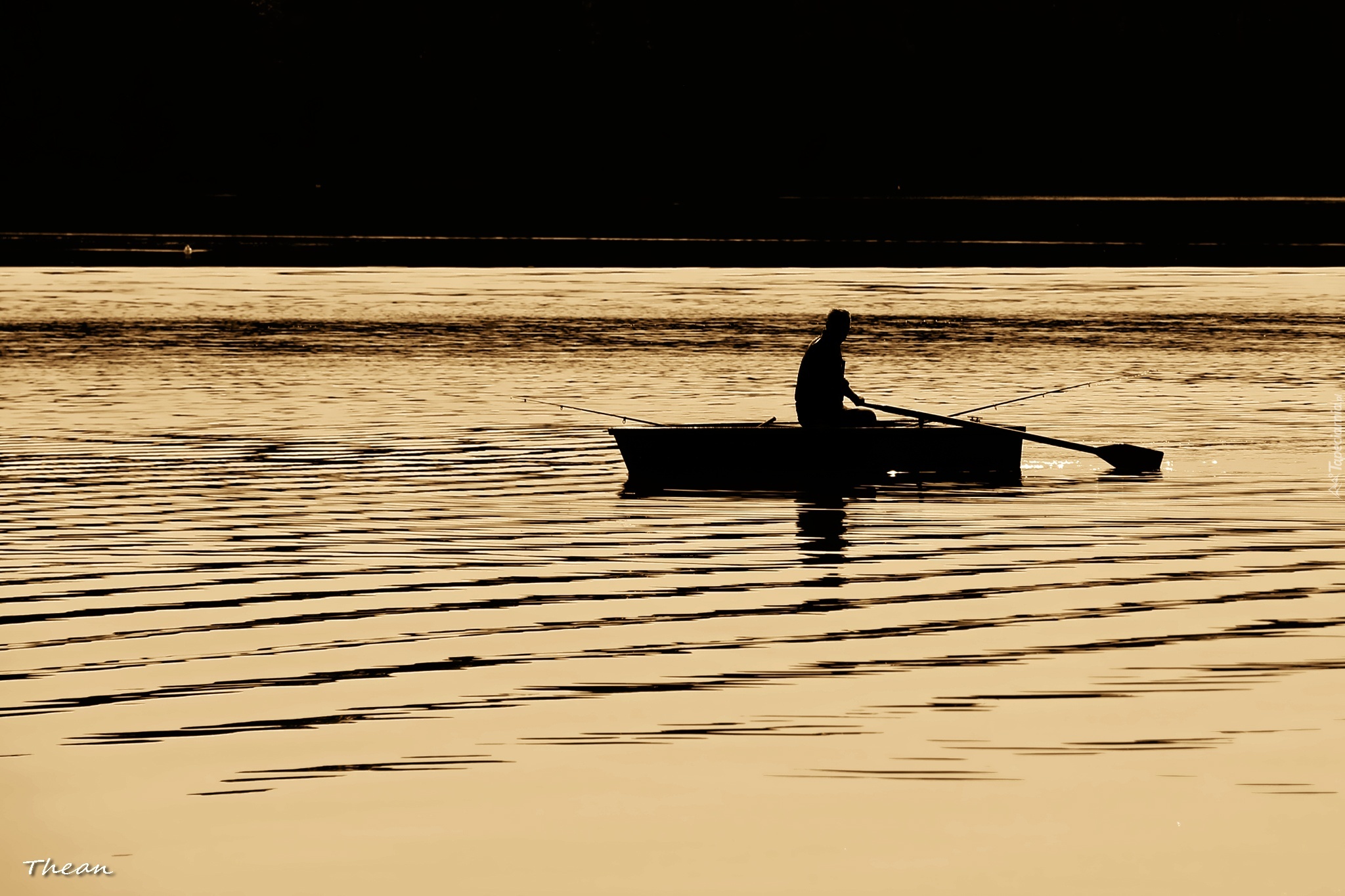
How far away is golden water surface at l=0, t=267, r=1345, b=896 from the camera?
9.78 m

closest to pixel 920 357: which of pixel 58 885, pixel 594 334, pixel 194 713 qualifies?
pixel 594 334

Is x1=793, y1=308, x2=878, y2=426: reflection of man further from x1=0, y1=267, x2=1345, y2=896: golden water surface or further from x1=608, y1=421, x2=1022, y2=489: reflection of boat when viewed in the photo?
x1=0, y1=267, x2=1345, y2=896: golden water surface

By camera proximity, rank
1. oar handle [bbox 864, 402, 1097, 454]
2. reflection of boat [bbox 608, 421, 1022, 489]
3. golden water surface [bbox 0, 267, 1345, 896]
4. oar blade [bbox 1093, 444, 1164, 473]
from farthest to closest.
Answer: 1. oar blade [bbox 1093, 444, 1164, 473]
2. oar handle [bbox 864, 402, 1097, 454]
3. reflection of boat [bbox 608, 421, 1022, 489]
4. golden water surface [bbox 0, 267, 1345, 896]

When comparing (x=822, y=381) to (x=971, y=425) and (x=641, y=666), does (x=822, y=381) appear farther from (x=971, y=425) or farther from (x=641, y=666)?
(x=641, y=666)

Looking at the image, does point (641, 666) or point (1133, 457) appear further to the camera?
point (1133, 457)

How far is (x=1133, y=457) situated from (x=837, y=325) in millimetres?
4346

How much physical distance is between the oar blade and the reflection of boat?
2.23 meters

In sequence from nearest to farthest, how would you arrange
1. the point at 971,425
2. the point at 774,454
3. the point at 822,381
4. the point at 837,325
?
the point at 837,325, the point at 822,381, the point at 774,454, the point at 971,425

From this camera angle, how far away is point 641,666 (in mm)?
13266

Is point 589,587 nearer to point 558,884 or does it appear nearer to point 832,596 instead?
point 832,596

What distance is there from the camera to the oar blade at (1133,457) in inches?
927
